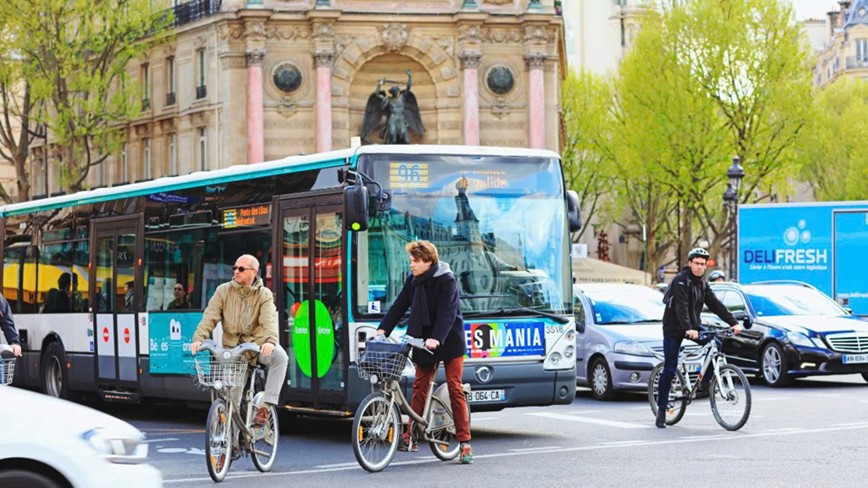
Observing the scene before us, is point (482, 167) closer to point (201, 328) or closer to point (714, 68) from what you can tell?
point (201, 328)

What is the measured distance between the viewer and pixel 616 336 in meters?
21.7

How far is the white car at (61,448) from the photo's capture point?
765 centimetres

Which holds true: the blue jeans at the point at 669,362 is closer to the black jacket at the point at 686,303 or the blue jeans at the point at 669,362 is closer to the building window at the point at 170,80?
the black jacket at the point at 686,303

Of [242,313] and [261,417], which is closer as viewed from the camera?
[261,417]

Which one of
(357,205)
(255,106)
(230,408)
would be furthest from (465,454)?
(255,106)

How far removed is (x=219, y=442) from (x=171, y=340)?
628cm

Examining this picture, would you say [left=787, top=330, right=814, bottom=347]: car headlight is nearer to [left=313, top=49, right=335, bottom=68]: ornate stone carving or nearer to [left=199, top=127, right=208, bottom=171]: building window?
[left=313, top=49, right=335, bottom=68]: ornate stone carving

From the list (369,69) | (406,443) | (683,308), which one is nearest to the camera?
(406,443)

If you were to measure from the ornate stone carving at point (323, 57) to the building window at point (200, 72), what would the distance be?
18.6 ft

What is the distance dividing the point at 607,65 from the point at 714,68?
1571 inches

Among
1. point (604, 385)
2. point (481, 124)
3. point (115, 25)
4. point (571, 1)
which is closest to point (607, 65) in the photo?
point (571, 1)

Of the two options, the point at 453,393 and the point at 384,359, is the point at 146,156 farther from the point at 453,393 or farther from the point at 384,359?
the point at 384,359

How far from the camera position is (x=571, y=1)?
3620 inches

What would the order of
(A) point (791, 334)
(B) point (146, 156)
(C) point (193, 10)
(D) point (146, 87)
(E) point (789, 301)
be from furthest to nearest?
(B) point (146, 156), (D) point (146, 87), (C) point (193, 10), (E) point (789, 301), (A) point (791, 334)
